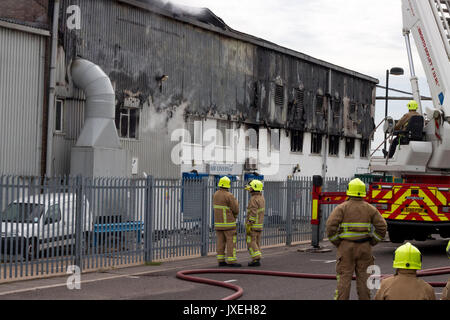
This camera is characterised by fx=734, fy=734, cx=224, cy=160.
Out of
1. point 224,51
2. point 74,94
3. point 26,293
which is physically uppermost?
point 224,51

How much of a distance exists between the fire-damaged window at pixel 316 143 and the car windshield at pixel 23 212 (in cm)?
2596

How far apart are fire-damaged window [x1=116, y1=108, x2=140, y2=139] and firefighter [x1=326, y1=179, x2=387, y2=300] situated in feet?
50.7

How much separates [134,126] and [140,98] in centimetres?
99

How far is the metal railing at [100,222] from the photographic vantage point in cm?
1306

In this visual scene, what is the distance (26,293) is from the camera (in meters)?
11.8

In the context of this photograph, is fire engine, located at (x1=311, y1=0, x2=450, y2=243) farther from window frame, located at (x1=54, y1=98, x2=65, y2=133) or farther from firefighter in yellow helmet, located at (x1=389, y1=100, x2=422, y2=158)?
window frame, located at (x1=54, y1=98, x2=65, y2=133)

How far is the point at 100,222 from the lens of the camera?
49.1ft

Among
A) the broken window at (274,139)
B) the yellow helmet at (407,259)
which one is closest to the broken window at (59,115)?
the broken window at (274,139)

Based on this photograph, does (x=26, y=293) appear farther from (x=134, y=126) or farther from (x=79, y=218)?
(x=134, y=126)

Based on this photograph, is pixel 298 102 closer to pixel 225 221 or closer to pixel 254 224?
pixel 254 224

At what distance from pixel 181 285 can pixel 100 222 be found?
2897 mm

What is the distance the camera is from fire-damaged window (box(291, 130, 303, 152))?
35969 mm

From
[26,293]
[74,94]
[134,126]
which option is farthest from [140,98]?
[26,293]

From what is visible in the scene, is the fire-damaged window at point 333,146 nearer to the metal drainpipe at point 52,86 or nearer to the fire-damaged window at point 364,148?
the fire-damaged window at point 364,148
